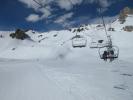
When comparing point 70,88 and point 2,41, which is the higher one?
point 2,41

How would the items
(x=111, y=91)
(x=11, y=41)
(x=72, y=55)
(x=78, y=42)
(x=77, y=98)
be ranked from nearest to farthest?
(x=77, y=98) → (x=111, y=91) → (x=72, y=55) → (x=78, y=42) → (x=11, y=41)

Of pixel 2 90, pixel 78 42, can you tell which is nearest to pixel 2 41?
pixel 78 42

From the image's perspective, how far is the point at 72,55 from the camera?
47.4 m

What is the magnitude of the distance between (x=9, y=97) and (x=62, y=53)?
41402 mm

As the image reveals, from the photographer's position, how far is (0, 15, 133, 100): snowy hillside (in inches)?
315

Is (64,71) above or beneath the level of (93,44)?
beneath

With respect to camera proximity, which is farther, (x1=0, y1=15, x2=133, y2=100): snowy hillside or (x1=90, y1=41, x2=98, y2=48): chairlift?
(x1=90, y1=41, x2=98, y2=48): chairlift

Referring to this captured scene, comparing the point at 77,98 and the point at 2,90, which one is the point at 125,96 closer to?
the point at 77,98

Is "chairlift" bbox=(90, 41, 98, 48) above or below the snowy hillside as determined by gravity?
above

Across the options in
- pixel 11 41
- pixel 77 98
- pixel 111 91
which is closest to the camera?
pixel 77 98

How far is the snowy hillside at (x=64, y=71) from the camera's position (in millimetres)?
8000

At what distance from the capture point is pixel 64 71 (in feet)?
52.7

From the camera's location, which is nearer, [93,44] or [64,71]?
[64,71]

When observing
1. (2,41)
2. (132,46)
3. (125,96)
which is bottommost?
(125,96)
